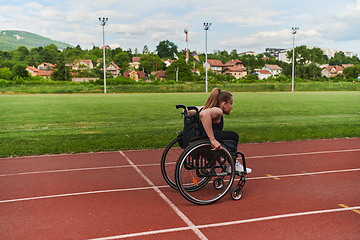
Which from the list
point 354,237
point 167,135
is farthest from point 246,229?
point 167,135

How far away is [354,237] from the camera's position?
3.44m

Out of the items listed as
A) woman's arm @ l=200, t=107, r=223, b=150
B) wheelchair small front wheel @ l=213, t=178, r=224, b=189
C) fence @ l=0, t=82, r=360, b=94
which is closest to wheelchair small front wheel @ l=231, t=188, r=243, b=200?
wheelchair small front wheel @ l=213, t=178, r=224, b=189

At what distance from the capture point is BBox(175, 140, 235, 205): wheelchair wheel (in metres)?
4.20

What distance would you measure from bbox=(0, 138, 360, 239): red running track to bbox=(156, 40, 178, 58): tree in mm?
155492

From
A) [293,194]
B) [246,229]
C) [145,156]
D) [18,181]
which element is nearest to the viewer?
[246,229]

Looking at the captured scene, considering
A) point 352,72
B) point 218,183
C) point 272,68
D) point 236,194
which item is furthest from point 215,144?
point 272,68

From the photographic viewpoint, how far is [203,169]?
4566 mm

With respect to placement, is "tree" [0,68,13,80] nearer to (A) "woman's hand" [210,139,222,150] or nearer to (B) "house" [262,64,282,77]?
(A) "woman's hand" [210,139,222,150]

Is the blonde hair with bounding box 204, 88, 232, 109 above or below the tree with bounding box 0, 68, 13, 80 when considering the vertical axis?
below

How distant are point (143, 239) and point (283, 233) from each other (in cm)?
A: 150

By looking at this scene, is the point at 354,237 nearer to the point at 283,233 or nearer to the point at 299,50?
the point at 283,233

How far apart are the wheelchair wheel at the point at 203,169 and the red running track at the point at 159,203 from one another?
Answer: 0.23 m

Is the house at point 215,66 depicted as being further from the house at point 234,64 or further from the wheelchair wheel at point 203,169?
the wheelchair wheel at point 203,169

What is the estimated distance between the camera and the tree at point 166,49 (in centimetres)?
15862
